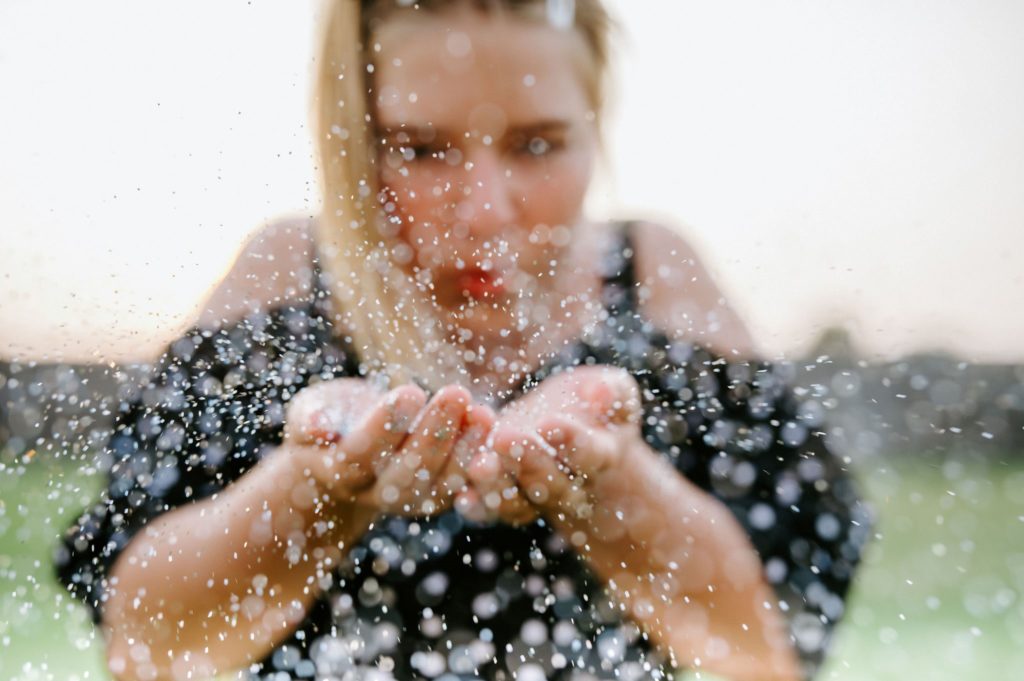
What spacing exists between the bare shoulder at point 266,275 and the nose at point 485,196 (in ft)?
0.27

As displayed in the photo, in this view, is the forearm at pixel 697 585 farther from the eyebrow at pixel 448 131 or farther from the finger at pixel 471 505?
the eyebrow at pixel 448 131

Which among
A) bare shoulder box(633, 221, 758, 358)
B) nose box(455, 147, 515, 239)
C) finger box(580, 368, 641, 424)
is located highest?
nose box(455, 147, 515, 239)

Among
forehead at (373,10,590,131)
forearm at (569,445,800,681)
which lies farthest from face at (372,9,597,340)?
forearm at (569,445,800,681)

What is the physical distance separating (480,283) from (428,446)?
0.10 metres

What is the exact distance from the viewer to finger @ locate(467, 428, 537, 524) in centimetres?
21

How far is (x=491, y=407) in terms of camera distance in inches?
10.4

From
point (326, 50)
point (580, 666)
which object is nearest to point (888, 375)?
point (580, 666)

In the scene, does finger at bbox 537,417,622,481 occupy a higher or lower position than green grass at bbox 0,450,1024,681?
higher

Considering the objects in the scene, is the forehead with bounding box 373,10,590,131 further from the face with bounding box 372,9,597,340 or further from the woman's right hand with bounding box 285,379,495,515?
the woman's right hand with bounding box 285,379,495,515

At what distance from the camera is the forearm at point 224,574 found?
27 centimetres

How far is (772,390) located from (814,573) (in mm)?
79

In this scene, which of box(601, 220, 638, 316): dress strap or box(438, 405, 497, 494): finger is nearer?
box(438, 405, 497, 494): finger

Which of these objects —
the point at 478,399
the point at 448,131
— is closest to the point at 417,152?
the point at 448,131

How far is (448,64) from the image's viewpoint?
29cm
